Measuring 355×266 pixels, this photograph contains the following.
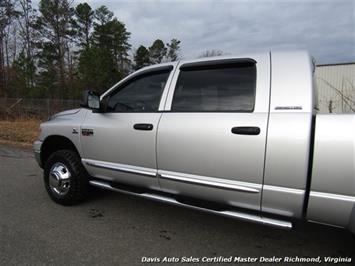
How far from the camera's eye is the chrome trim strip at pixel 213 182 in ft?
9.07

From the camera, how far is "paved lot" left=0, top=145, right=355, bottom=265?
3072 mm

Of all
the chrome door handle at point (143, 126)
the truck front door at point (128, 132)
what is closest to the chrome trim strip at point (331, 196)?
the truck front door at point (128, 132)

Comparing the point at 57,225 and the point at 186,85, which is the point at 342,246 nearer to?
the point at 186,85

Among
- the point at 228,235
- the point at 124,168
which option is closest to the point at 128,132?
the point at 124,168

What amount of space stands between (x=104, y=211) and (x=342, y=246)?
2825mm

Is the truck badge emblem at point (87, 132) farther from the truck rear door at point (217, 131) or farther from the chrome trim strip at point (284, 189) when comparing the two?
the chrome trim strip at point (284, 189)

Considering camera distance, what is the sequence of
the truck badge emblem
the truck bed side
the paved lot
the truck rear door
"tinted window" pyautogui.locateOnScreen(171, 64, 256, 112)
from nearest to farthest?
the truck bed side → the truck rear door → "tinted window" pyautogui.locateOnScreen(171, 64, 256, 112) → the paved lot → the truck badge emblem

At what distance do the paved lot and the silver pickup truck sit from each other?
17.5 inches

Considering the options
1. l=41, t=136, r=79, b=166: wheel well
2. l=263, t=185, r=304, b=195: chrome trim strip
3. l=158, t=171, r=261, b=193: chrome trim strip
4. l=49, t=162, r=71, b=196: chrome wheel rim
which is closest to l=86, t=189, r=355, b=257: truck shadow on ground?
l=263, t=185, r=304, b=195: chrome trim strip

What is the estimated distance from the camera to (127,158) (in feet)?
11.7

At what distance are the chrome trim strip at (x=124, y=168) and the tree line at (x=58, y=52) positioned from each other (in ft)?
77.8

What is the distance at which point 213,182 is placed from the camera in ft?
9.70

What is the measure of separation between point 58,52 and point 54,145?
104 ft

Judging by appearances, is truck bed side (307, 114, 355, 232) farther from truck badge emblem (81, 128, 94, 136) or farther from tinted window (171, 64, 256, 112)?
truck badge emblem (81, 128, 94, 136)
